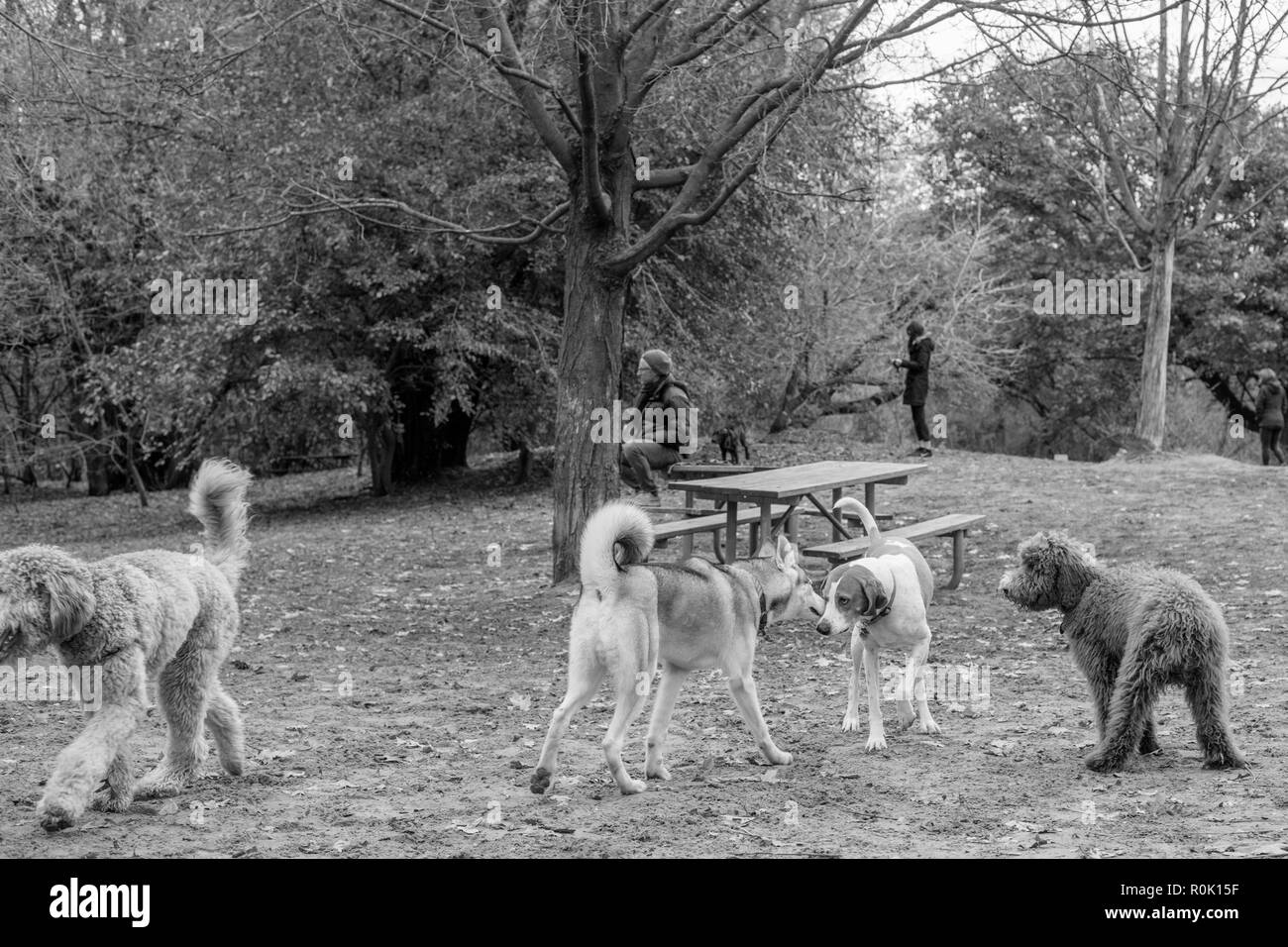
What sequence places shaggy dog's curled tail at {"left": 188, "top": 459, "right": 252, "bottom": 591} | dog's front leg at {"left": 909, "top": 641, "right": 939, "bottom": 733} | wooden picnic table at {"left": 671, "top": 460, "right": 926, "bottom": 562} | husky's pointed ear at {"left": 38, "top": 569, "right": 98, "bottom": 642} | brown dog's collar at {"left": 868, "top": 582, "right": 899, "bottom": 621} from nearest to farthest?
1. husky's pointed ear at {"left": 38, "top": 569, "right": 98, "bottom": 642}
2. shaggy dog's curled tail at {"left": 188, "top": 459, "right": 252, "bottom": 591}
3. brown dog's collar at {"left": 868, "top": 582, "right": 899, "bottom": 621}
4. dog's front leg at {"left": 909, "top": 641, "right": 939, "bottom": 733}
5. wooden picnic table at {"left": 671, "top": 460, "right": 926, "bottom": 562}

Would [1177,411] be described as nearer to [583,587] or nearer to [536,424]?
[536,424]

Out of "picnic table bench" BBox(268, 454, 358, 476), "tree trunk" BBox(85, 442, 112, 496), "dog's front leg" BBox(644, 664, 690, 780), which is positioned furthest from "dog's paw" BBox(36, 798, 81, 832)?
"picnic table bench" BBox(268, 454, 358, 476)

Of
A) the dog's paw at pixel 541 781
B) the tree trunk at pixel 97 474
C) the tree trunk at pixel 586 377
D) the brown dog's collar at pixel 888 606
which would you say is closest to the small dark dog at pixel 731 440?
the tree trunk at pixel 586 377

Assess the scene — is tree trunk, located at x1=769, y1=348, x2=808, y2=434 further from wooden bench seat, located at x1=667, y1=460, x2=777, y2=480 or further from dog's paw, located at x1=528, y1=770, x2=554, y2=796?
dog's paw, located at x1=528, y1=770, x2=554, y2=796

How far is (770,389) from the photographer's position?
24719 millimetres

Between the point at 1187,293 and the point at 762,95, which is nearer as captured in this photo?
the point at 762,95

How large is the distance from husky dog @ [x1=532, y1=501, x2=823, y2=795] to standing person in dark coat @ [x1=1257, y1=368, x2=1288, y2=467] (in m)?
19.1

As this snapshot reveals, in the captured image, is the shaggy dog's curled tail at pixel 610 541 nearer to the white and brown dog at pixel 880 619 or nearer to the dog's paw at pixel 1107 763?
the white and brown dog at pixel 880 619

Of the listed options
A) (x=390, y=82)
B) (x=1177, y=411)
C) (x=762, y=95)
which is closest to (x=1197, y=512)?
(x=762, y=95)

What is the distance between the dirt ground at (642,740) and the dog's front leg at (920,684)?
4.3 inches

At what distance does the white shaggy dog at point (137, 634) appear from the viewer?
5121 millimetres

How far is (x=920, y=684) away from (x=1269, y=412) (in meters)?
18.3

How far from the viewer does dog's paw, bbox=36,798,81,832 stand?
16.5 ft
